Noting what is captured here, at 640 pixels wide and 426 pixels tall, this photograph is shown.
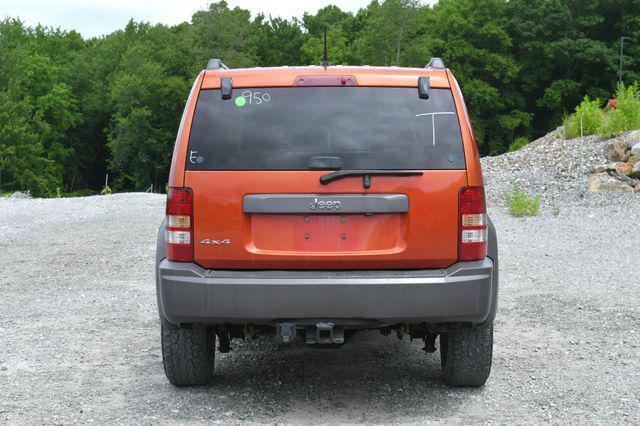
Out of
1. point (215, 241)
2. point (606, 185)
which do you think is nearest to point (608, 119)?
point (606, 185)

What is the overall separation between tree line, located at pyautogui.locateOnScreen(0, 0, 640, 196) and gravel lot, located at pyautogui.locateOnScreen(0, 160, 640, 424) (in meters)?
52.0

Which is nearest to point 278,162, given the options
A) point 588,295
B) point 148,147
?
point 588,295

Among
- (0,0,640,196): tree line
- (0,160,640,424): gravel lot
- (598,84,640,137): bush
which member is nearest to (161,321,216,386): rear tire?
(0,160,640,424): gravel lot

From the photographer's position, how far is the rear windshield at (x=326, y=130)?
4.64m

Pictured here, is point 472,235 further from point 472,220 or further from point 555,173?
point 555,173

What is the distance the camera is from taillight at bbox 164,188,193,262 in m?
4.66

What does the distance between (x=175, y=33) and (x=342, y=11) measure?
58.5ft

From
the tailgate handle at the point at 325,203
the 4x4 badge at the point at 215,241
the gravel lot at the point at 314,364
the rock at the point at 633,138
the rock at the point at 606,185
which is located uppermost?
the rock at the point at 633,138

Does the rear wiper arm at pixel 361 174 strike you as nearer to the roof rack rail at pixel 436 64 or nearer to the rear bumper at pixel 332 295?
the rear bumper at pixel 332 295

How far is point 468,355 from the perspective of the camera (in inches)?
205

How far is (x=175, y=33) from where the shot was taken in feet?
287

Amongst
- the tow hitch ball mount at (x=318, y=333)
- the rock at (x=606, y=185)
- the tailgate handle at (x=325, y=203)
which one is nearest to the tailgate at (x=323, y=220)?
the tailgate handle at (x=325, y=203)

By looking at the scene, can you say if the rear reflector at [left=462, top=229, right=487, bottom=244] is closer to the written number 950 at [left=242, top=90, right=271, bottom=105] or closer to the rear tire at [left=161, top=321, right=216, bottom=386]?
the written number 950 at [left=242, top=90, right=271, bottom=105]

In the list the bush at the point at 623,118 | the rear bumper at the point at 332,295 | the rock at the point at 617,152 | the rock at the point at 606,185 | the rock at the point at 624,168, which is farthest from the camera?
the bush at the point at 623,118
